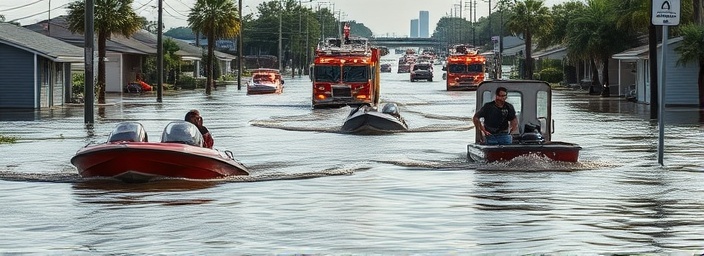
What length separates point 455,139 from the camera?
38.4 metres

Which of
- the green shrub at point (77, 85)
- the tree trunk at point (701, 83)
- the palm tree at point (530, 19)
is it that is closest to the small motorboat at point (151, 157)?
the tree trunk at point (701, 83)

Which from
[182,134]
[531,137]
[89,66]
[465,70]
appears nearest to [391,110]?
[89,66]

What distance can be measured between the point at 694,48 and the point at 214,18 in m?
48.2

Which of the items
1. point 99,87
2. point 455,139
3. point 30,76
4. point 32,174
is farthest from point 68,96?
point 32,174

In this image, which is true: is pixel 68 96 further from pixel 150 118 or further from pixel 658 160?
pixel 658 160

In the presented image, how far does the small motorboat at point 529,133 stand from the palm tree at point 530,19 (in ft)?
278

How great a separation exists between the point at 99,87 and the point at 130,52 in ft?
54.0

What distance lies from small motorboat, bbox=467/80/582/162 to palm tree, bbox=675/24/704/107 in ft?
92.6

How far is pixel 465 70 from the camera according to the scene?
96500mm

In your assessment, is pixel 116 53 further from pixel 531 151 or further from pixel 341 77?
pixel 531 151

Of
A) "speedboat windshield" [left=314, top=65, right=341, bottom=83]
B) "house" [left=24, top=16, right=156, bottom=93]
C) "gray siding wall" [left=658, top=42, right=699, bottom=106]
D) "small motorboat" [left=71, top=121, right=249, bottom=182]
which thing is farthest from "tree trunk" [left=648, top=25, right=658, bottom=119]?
"house" [left=24, top=16, right=156, bottom=93]

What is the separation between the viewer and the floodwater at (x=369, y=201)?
15719mm

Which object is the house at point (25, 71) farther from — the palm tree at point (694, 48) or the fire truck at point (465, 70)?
the fire truck at point (465, 70)

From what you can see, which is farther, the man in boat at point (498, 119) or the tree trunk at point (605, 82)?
the tree trunk at point (605, 82)
